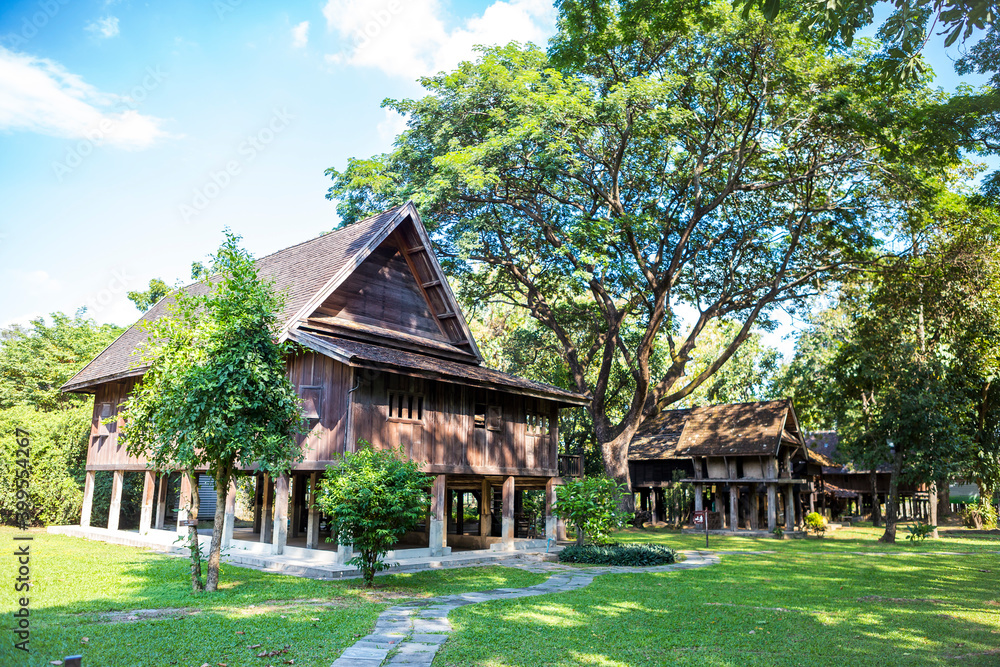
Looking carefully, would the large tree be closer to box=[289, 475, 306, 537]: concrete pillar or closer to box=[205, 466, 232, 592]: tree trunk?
box=[289, 475, 306, 537]: concrete pillar

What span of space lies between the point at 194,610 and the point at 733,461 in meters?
30.5

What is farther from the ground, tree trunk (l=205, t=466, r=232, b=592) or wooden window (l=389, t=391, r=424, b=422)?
wooden window (l=389, t=391, r=424, b=422)

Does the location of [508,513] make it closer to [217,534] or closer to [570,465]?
[570,465]

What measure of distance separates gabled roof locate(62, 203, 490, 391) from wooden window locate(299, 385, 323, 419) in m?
1.60

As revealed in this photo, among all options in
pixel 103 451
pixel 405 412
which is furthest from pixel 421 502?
pixel 103 451

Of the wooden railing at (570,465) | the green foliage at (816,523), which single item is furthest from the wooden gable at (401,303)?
the green foliage at (816,523)

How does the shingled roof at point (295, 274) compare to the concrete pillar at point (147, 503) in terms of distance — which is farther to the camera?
the concrete pillar at point (147, 503)

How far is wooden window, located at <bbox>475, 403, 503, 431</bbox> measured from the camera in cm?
2027

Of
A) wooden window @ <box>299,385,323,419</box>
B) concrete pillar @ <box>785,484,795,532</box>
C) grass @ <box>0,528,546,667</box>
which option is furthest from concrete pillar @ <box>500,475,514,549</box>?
concrete pillar @ <box>785,484,795,532</box>

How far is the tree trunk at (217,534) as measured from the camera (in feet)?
41.4

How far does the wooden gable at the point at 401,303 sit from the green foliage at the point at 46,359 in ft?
61.3

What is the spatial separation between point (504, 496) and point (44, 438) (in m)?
18.9

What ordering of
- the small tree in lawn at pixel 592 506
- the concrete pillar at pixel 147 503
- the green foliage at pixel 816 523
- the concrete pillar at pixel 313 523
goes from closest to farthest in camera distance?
the concrete pillar at pixel 313 523, the small tree in lawn at pixel 592 506, the concrete pillar at pixel 147 503, the green foliage at pixel 816 523

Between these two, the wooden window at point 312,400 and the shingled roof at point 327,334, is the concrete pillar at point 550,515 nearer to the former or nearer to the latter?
the shingled roof at point 327,334
